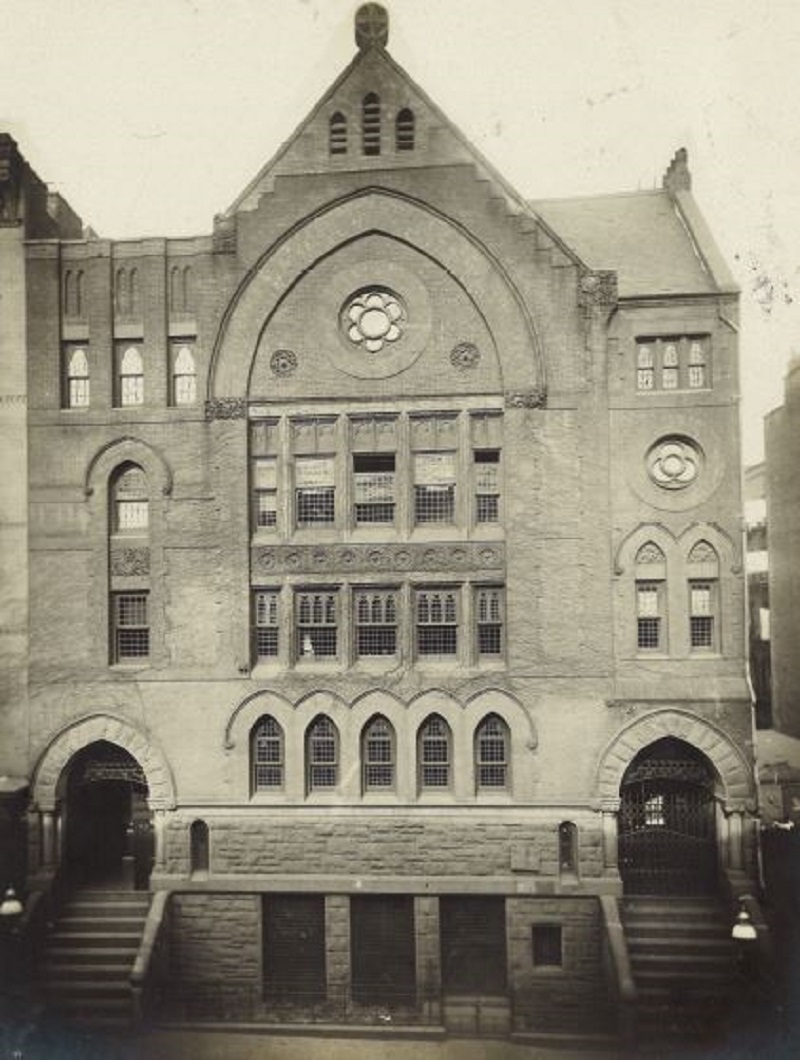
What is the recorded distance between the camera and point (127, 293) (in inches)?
723

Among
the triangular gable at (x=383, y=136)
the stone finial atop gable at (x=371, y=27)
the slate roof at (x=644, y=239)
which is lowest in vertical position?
the slate roof at (x=644, y=239)

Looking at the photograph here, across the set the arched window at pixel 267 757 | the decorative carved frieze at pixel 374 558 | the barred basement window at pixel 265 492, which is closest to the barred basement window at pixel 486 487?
the decorative carved frieze at pixel 374 558

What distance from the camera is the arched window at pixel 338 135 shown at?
17859 mm

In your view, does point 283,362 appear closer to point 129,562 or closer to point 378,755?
point 129,562

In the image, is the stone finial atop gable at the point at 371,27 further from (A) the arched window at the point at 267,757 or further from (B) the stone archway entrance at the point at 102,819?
(B) the stone archway entrance at the point at 102,819

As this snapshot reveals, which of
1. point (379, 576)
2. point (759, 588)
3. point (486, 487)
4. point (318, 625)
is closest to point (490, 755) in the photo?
point (379, 576)

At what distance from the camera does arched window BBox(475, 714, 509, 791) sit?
17.8 meters

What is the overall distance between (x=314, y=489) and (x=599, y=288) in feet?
22.5

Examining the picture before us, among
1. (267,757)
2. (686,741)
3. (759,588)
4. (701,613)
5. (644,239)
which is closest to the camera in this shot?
(686,741)

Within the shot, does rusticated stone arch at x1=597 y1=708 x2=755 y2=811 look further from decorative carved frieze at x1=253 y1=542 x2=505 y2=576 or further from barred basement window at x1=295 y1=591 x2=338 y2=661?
barred basement window at x1=295 y1=591 x2=338 y2=661

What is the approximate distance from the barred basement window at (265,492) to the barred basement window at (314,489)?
1.53 feet

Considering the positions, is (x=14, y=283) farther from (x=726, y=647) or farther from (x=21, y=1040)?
(x=726, y=647)

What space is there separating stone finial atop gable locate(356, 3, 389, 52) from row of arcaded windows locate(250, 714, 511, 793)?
1315 cm

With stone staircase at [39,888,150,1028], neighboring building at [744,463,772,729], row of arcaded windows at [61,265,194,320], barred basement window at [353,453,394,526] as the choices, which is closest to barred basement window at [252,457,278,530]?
barred basement window at [353,453,394,526]
